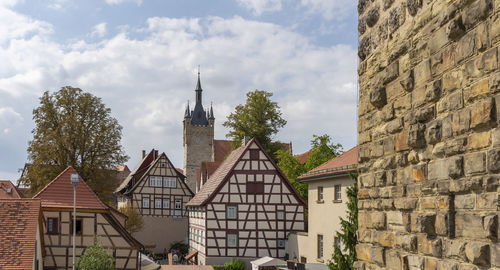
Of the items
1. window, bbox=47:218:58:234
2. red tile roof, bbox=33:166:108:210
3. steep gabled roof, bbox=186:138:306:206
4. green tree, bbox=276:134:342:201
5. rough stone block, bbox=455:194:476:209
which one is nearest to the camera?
rough stone block, bbox=455:194:476:209

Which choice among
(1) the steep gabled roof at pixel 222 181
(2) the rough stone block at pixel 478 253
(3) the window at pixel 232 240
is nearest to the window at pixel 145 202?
(1) the steep gabled roof at pixel 222 181

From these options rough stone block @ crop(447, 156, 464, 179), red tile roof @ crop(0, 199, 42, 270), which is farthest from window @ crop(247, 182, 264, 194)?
rough stone block @ crop(447, 156, 464, 179)

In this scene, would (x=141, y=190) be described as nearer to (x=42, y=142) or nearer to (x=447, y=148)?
(x=42, y=142)

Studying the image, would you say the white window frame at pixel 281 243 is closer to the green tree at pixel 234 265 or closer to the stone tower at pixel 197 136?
the green tree at pixel 234 265

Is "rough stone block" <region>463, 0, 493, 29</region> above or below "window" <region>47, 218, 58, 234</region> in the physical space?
above

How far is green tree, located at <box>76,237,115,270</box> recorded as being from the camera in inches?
845

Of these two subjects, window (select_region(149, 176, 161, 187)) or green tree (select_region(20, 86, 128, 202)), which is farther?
window (select_region(149, 176, 161, 187))

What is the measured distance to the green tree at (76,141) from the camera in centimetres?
3638

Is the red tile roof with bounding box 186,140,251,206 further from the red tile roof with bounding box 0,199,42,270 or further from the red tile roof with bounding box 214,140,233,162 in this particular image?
the red tile roof with bounding box 214,140,233,162

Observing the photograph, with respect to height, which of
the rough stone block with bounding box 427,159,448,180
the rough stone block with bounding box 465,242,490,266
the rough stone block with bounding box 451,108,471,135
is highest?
the rough stone block with bounding box 451,108,471,135

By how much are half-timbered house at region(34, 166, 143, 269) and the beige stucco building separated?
7.71 meters

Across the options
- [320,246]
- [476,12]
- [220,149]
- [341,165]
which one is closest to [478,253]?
[476,12]

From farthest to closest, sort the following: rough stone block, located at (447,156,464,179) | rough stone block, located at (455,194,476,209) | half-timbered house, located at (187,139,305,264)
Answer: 1. half-timbered house, located at (187,139,305,264)
2. rough stone block, located at (447,156,464,179)
3. rough stone block, located at (455,194,476,209)

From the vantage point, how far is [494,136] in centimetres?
355
